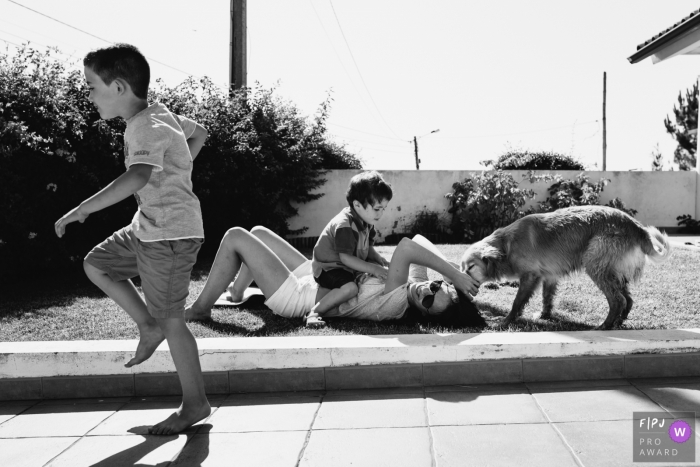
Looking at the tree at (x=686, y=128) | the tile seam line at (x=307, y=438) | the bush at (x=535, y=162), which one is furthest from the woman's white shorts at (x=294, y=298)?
the tree at (x=686, y=128)

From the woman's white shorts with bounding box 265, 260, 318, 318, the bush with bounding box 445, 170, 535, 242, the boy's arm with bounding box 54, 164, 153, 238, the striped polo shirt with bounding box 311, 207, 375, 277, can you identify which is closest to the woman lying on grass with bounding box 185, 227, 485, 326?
the woman's white shorts with bounding box 265, 260, 318, 318

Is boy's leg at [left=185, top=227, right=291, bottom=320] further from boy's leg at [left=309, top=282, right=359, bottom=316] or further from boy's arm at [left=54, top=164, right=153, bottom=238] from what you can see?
boy's arm at [left=54, top=164, right=153, bottom=238]

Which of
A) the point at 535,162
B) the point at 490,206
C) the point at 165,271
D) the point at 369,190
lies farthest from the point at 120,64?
the point at 535,162

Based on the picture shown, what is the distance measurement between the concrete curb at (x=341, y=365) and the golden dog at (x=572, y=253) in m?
0.79

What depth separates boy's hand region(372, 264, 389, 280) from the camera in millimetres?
4348

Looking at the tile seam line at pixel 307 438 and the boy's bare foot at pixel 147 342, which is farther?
the boy's bare foot at pixel 147 342

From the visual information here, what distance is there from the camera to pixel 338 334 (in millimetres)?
3953

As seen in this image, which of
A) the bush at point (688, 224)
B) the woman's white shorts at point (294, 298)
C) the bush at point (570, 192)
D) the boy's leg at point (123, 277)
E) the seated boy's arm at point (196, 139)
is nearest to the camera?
the boy's leg at point (123, 277)

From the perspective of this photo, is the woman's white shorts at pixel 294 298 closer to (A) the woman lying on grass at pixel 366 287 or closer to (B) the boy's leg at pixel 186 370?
(A) the woman lying on grass at pixel 366 287

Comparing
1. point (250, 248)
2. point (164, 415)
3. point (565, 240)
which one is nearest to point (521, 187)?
point (565, 240)

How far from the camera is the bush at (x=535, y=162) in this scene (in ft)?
61.3

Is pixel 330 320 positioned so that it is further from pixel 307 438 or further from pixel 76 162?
pixel 76 162

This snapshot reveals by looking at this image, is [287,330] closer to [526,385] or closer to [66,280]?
[526,385]

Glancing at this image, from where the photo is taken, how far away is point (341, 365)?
135 inches
